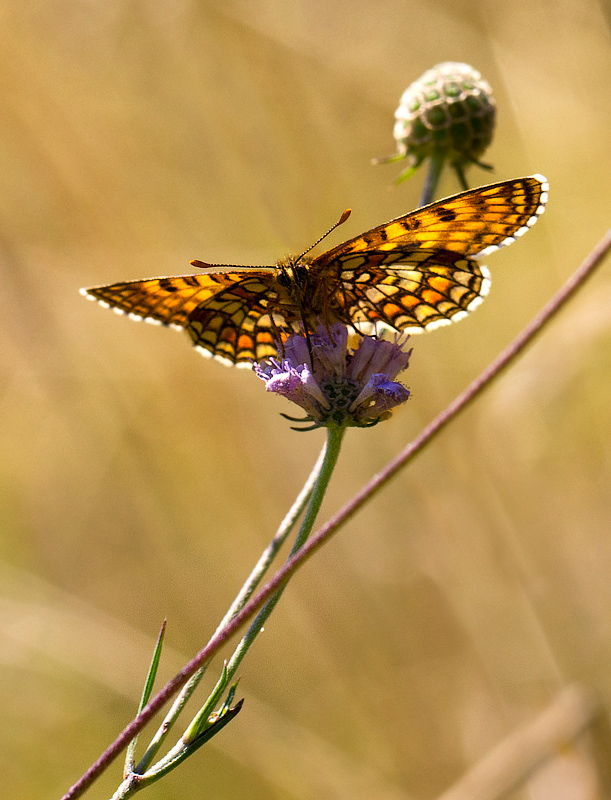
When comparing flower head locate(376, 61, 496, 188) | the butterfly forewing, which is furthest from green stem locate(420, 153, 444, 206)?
the butterfly forewing

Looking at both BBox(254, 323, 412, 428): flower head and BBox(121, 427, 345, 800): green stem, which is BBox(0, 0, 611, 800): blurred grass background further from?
BBox(121, 427, 345, 800): green stem

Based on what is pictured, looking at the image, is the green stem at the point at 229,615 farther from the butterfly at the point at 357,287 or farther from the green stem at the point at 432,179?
the green stem at the point at 432,179

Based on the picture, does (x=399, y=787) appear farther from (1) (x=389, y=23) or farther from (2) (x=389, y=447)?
(1) (x=389, y=23)

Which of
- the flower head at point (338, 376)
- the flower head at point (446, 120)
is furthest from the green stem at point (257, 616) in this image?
the flower head at point (446, 120)

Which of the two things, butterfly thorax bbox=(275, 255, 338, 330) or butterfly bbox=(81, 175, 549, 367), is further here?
butterfly thorax bbox=(275, 255, 338, 330)

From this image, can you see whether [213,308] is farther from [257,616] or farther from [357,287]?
[257,616]

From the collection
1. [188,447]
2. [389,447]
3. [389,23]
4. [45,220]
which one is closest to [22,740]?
[188,447]

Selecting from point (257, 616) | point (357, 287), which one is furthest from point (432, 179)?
point (257, 616)
